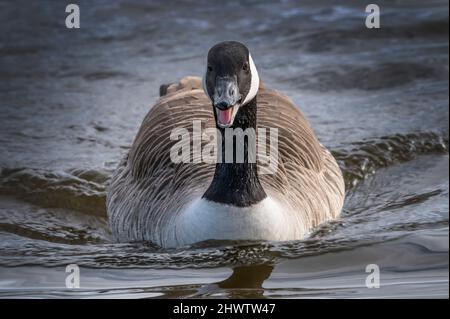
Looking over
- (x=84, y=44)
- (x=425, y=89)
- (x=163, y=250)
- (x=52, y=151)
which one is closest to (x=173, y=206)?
(x=163, y=250)

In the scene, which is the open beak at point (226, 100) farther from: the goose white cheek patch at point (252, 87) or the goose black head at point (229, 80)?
the goose white cheek patch at point (252, 87)

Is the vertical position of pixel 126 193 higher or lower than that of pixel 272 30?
lower

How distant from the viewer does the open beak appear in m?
6.05

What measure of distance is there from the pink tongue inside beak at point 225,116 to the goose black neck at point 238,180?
0.48 m

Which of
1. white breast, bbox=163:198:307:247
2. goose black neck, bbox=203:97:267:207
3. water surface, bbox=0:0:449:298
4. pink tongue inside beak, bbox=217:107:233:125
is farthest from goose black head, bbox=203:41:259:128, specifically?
water surface, bbox=0:0:449:298

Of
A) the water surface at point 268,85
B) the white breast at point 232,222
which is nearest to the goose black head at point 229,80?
the white breast at point 232,222

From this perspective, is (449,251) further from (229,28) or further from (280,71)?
(229,28)

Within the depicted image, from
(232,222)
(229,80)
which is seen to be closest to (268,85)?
(232,222)

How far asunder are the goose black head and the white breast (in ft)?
2.16

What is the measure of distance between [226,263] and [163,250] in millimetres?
551

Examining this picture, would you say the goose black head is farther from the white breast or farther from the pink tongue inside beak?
the white breast

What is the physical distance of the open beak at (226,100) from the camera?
6.05 m

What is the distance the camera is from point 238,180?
6633mm

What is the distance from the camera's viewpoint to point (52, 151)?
9984mm
